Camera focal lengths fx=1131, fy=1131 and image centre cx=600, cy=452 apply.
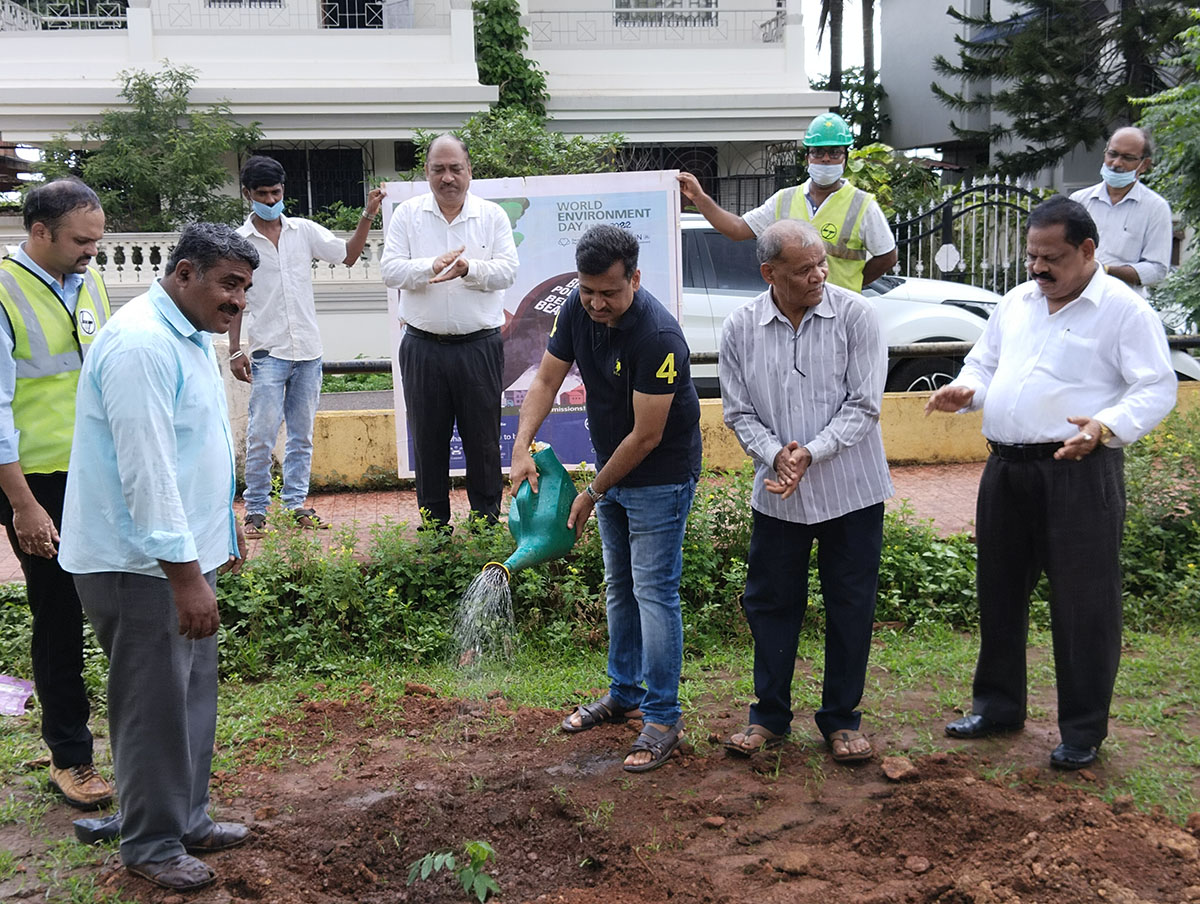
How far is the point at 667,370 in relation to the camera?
164 inches

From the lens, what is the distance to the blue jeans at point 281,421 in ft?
22.9

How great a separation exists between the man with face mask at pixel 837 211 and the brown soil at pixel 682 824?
7.82 ft

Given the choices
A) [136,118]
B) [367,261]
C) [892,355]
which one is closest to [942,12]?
[367,261]

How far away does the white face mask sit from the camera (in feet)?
18.9

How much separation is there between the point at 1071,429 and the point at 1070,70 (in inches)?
806

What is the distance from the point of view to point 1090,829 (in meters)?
3.70

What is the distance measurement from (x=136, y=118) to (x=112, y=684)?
14.7 m

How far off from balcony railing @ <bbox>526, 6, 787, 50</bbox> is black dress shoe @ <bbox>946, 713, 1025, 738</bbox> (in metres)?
16.0

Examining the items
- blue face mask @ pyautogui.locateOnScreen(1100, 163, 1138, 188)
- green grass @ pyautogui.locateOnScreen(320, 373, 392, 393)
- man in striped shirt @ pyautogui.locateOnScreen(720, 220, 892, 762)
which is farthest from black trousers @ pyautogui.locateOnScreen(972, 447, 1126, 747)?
green grass @ pyautogui.locateOnScreen(320, 373, 392, 393)

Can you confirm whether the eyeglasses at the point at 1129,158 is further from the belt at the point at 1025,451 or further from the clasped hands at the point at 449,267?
the clasped hands at the point at 449,267

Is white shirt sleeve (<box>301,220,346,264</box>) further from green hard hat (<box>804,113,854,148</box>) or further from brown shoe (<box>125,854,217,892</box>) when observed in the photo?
brown shoe (<box>125,854,217,892</box>)

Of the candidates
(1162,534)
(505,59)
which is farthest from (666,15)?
(1162,534)

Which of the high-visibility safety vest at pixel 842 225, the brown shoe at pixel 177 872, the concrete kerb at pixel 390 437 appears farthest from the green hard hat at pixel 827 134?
the brown shoe at pixel 177 872

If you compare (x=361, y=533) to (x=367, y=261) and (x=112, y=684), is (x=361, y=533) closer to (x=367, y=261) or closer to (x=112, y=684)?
(x=112, y=684)
